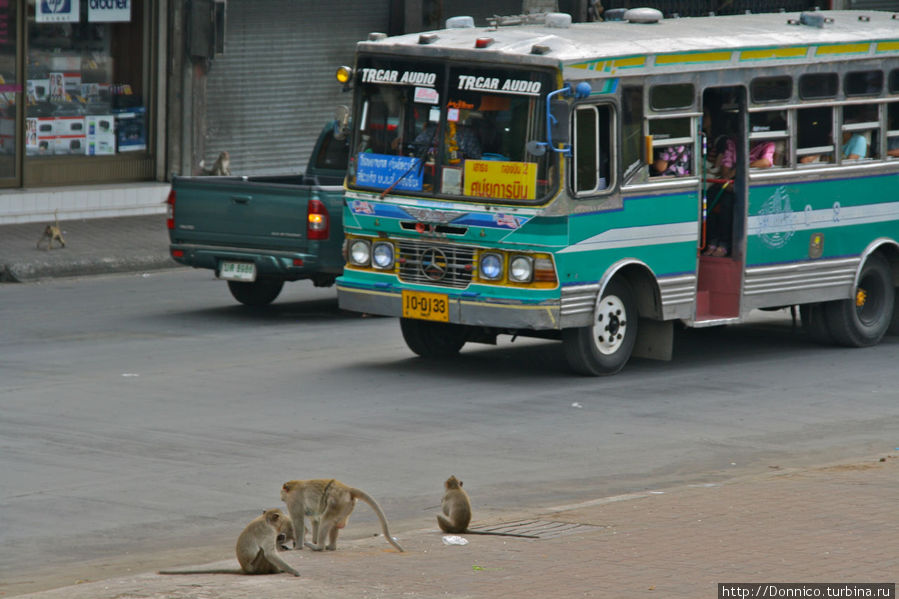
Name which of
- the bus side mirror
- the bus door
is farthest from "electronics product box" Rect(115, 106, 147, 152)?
the bus side mirror

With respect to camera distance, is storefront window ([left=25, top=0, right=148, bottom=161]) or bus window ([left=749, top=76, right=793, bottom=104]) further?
storefront window ([left=25, top=0, right=148, bottom=161])

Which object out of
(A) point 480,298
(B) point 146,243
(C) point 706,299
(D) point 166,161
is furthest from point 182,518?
(D) point 166,161

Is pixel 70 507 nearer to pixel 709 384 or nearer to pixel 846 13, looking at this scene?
pixel 709 384

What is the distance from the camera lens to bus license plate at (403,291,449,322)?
12.4 meters

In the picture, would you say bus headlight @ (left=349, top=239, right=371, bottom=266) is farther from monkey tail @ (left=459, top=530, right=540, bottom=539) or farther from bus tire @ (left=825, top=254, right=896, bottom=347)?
monkey tail @ (left=459, top=530, right=540, bottom=539)

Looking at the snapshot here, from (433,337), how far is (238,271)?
287 cm

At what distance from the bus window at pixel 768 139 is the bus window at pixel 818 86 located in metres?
0.32

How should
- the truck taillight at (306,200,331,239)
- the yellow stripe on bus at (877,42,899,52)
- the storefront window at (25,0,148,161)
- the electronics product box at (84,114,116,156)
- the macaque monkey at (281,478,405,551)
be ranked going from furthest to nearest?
the electronics product box at (84,114,116,156) → the storefront window at (25,0,148,161) → the truck taillight at (306,200,331,239) → the yellow stripe on bus at (877,42,899,52) → the macaque monkey at (281,478,405,551)

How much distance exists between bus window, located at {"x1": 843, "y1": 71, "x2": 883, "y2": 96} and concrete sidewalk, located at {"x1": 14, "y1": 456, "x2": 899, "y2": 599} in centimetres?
623

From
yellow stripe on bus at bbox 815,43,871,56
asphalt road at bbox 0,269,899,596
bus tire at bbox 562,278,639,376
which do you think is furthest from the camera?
yellow stripe on bus at bbox 815,43,871,56

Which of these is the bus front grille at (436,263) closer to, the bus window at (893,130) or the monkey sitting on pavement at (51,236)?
the bus window at (893,130)

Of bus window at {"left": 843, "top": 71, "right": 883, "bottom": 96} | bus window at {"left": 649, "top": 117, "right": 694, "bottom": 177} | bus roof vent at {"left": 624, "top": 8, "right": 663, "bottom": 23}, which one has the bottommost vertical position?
bus window at {"left": 649, "top": 117, "right": 694, "bottom": 177}

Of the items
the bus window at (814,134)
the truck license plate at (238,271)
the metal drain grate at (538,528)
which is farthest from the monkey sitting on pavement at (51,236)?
the metal drain grate at (538,528)

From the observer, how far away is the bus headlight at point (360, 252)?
512 inches
